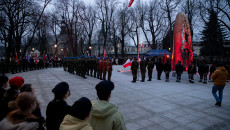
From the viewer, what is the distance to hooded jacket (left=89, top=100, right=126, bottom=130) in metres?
2.00

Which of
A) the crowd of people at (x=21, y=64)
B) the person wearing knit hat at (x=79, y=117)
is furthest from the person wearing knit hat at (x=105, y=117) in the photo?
the crowd of people at (x=21, y=64)

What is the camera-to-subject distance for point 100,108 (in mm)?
2020

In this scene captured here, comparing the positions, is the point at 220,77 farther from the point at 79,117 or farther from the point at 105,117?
the point at 79,117

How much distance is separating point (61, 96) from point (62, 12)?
112 ft

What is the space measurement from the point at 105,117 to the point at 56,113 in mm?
929

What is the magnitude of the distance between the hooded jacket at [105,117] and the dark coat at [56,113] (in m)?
0.60

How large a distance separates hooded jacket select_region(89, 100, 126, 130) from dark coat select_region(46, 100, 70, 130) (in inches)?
23.6

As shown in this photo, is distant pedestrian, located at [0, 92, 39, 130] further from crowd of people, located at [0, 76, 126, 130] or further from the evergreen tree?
the evergreen tree

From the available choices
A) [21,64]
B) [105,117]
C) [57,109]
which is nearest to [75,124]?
[105,117]

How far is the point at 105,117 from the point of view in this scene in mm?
2023

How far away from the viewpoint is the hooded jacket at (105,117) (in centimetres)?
200

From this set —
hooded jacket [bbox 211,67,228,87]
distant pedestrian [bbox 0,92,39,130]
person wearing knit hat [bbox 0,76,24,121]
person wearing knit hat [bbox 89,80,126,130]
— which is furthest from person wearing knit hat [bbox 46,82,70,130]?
hooded jacket [bbox 211,67,228,87]

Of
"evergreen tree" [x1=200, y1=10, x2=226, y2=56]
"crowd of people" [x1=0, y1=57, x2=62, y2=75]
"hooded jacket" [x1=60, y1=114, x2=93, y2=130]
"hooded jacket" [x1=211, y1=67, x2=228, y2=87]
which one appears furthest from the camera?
"evergreen tree" [x1=200, y1=10, x2=226, y2=56]

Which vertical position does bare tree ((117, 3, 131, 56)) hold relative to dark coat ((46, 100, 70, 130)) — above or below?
above
